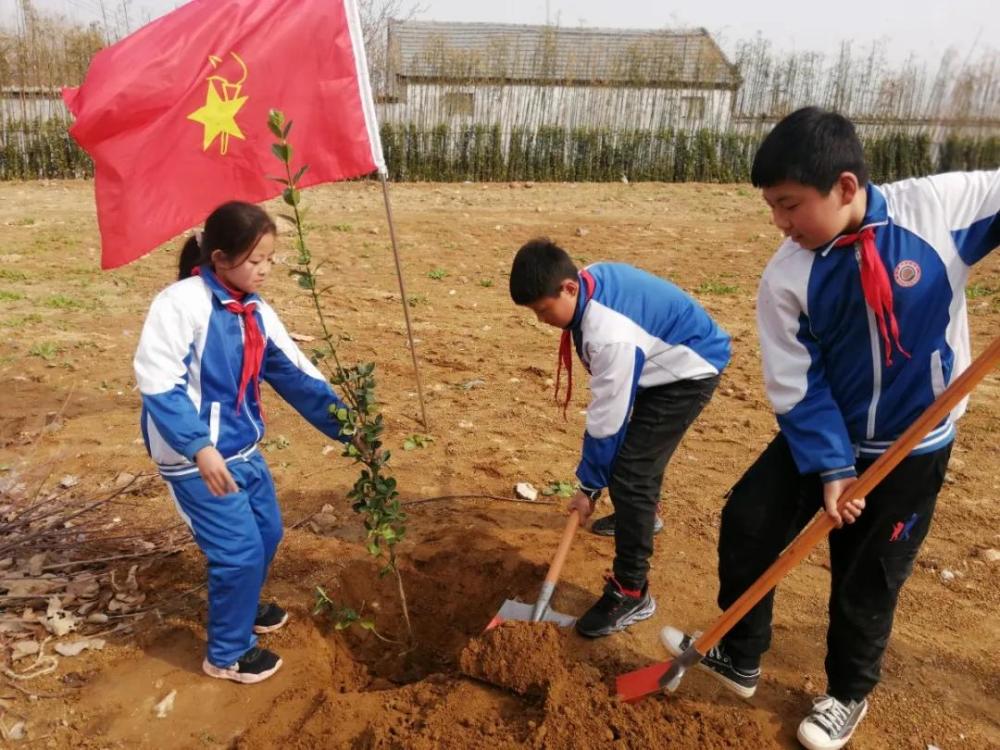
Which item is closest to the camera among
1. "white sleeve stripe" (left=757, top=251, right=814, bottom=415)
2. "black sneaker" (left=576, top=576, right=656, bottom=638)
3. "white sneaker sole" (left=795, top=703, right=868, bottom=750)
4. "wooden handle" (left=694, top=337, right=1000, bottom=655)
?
"wooden handle" (left=694, top=337, right=1000, bottom=655)

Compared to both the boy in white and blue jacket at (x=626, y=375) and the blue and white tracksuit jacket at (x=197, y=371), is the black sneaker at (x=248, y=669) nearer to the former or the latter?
the blue and white tracksuit jacket at (x=197, y=371)

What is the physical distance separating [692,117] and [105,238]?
16131 mm

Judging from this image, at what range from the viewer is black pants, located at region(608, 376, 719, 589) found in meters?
3.12

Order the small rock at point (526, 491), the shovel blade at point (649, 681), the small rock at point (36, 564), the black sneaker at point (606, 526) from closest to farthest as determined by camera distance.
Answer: the shovel blade at point (649, 681) < the small rock at point (36, 564) < the black sneaker at point (606, 526) < the small rock at point (526, 491)

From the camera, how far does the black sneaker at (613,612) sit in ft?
10.5

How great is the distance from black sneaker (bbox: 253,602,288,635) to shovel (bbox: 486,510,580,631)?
904mm

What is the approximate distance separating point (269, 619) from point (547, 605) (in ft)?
3.85

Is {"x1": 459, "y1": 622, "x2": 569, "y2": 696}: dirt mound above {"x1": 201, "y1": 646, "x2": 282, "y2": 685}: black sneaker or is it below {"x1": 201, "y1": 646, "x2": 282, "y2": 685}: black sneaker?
above

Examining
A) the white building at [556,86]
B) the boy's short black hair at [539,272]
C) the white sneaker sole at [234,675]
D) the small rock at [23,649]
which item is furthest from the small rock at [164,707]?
the white building at [556,86]

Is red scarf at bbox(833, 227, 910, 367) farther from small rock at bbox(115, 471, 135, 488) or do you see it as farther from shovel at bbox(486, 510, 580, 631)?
small rock at bbox(115, 471, 135, 488)

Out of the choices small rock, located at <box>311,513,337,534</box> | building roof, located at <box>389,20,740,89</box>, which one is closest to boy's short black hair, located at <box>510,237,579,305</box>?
small rock, located at <box>311,513,337,534</box>

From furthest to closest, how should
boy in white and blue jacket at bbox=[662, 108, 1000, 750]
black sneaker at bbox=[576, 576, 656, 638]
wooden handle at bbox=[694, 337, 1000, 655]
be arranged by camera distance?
1. black sneaker at bbox=[576, 576, 656, 638]
2. boy in white and blue jacket at bbox=[662, 108, 1000, 750]
3. wooden handle at bbox=[694, 337, 1000, 655]

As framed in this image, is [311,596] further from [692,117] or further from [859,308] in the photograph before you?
[692,117]

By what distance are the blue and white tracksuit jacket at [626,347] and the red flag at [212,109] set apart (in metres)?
1.75
